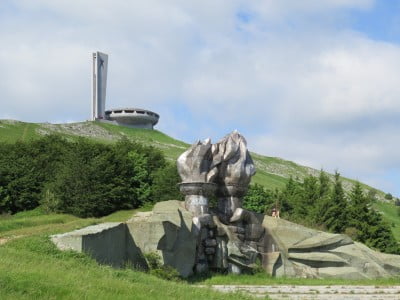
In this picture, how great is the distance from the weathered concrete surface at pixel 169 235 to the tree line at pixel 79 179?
18048 millimetres

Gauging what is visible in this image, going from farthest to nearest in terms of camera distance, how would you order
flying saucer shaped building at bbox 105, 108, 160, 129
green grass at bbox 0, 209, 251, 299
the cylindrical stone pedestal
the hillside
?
flying saucer shaped building at bbox 105, 108, 160, 129
the hillside
the cylindrical stone pedestal
green grass at bbox 0, 209, 251, 299

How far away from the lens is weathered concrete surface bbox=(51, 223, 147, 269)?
16094mm

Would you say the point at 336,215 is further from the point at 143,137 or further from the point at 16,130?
the point at 143,137

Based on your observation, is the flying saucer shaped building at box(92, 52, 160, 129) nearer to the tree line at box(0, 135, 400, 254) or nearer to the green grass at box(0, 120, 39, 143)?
the green grass at box(0, 120, 39, 143)

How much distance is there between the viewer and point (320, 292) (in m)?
18.4

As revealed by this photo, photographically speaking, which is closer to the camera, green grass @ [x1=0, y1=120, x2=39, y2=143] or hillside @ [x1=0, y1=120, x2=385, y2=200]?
green grass @ [x1=0, y1=120, x2=39, y2=143]

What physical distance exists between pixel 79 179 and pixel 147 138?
56.6 m

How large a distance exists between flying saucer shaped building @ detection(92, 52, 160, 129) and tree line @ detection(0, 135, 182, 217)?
52.5m

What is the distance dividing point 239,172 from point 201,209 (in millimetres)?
2570

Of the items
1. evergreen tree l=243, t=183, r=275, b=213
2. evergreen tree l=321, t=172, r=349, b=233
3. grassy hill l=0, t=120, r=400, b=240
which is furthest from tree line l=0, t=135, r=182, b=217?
grassy hill l=0, t=120, r=400, b=240

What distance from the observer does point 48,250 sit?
607 inches

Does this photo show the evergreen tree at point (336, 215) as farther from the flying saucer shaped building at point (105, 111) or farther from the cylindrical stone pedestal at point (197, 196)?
the flying saucer shaped building at point (105, 111)

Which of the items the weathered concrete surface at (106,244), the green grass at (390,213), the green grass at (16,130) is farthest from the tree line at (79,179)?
the green grass at (16,130)

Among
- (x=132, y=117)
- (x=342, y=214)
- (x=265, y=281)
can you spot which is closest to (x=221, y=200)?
(x=265, y=281)
